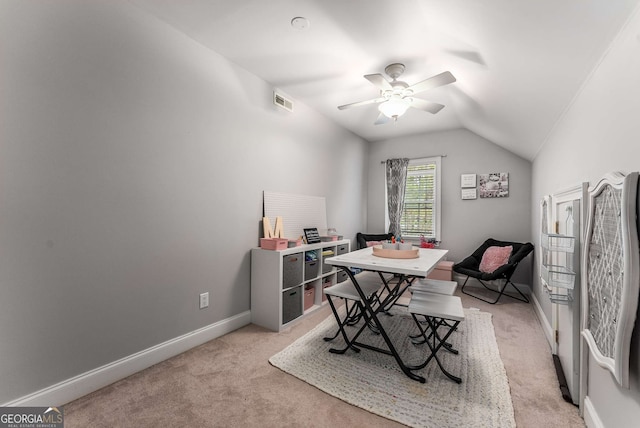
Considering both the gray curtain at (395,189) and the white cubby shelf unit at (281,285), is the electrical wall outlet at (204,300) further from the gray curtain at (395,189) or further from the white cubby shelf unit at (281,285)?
the gray curtain at (395,189)

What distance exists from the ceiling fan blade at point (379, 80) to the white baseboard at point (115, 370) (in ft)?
8.37

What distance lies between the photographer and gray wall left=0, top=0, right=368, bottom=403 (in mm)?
1521

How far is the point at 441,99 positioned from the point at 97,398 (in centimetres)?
421

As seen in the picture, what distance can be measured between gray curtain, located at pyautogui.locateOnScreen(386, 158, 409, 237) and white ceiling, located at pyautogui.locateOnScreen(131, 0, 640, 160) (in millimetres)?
1832

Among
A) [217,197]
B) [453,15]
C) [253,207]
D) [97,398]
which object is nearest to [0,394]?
[97,398]

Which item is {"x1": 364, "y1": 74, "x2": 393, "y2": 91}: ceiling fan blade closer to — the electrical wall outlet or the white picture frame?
the electrical wall outlet

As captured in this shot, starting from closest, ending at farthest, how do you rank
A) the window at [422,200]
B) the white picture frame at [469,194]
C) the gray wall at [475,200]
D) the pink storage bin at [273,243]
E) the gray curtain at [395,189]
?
the pink storage bin at [273,243] < the gray wall at [475,200] < the white picture frame at [469,194] < the window at [422,200] < the gray curtain at [395,189]

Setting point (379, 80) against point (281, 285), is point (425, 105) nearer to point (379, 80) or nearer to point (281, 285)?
point (379, 80)

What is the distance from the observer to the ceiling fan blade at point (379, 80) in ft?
7.14

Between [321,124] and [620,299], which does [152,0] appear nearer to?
[321,124]

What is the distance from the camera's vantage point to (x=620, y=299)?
1069 mm

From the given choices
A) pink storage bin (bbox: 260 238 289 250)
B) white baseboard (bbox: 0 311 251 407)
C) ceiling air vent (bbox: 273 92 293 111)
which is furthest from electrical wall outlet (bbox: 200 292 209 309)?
ceiling air vent (bbox: 273 92 293 111)

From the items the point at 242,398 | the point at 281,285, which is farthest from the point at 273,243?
the point at 242,398
